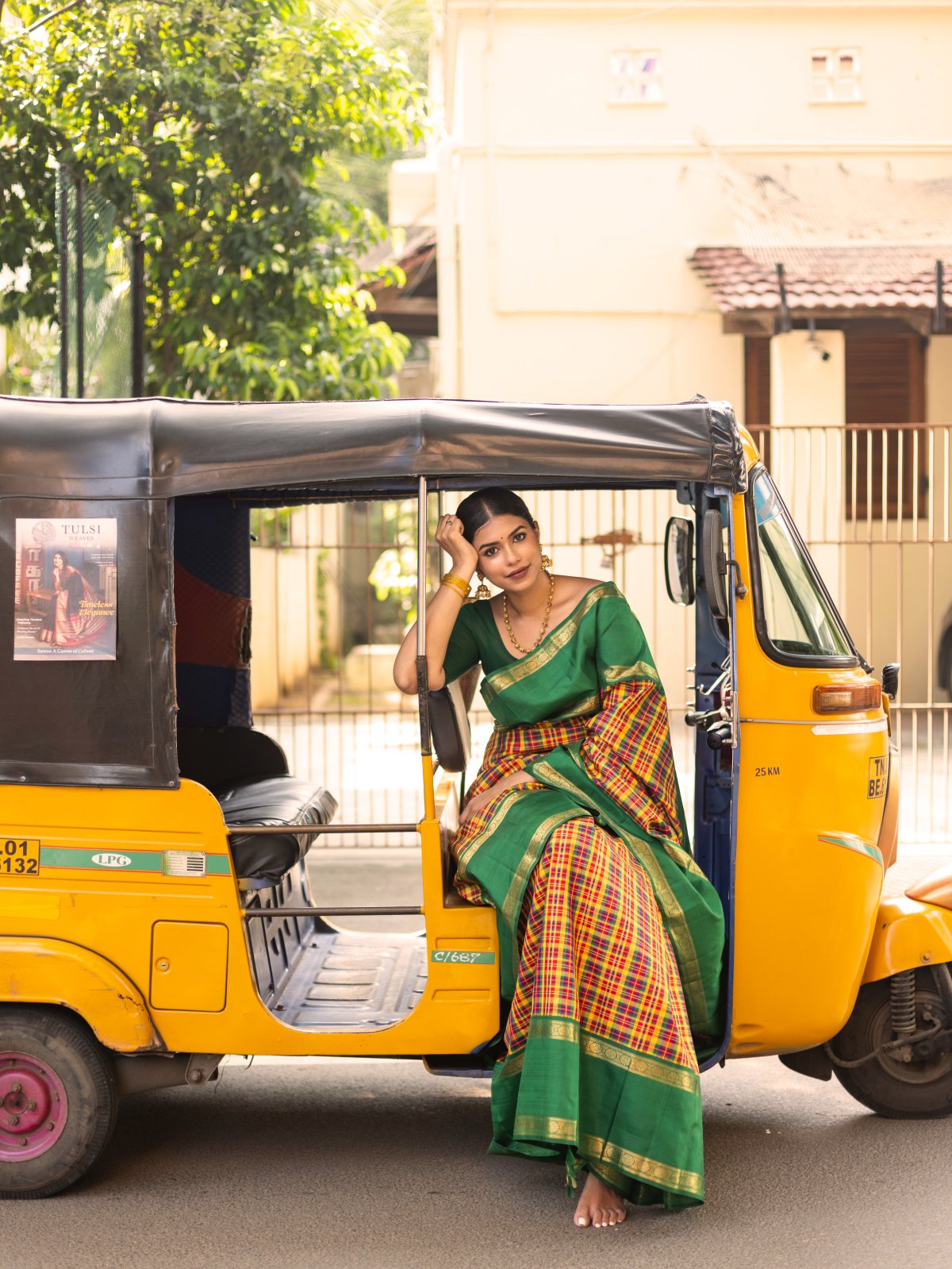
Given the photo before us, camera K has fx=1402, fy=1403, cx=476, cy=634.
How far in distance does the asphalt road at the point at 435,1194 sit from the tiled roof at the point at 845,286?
28.3 feet

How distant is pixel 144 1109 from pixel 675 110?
1127 centimetres

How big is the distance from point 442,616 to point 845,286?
923 centimetres

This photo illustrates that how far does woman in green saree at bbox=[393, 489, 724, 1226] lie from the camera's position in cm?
353

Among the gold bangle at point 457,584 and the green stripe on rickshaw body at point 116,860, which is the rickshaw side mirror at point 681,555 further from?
the green stripe on rickshaw body at point 116,860

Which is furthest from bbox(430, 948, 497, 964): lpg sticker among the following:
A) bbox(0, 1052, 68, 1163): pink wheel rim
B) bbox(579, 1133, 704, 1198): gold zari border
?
bbox(0, 1052, 68, 1163): pink wheel rim

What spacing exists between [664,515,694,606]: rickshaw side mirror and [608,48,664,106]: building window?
1022 centimetres

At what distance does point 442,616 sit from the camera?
156 inches

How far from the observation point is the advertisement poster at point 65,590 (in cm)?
379

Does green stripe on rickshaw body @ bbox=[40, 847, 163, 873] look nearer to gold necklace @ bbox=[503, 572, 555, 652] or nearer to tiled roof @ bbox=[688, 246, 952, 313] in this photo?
gold necklace @ bbox=[503, 572, 555, 652]

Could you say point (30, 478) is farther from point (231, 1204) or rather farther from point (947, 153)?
point (947, 153)

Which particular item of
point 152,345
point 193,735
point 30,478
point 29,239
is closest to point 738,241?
point 152,345

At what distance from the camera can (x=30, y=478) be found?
380 cm

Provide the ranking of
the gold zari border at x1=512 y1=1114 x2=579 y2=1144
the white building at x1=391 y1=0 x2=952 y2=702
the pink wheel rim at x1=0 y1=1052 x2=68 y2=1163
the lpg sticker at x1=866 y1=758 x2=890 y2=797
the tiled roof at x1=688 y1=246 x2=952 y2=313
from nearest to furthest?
the gold zari border at x1=512 y1=1114 x2=579 y2=1144 → the pink wheel rim at x1=0 y1=1052 x2=68 y2=1163 → the lpg sticker at x1=866 y1=758 x2=890 y2=797 → the tiled roof at x1=688 y1=246 x2=952 y2=313 → the white building at x1=391 y1=0 x2=952 y2=702

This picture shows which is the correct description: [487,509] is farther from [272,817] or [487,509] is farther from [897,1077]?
[897,1077]
